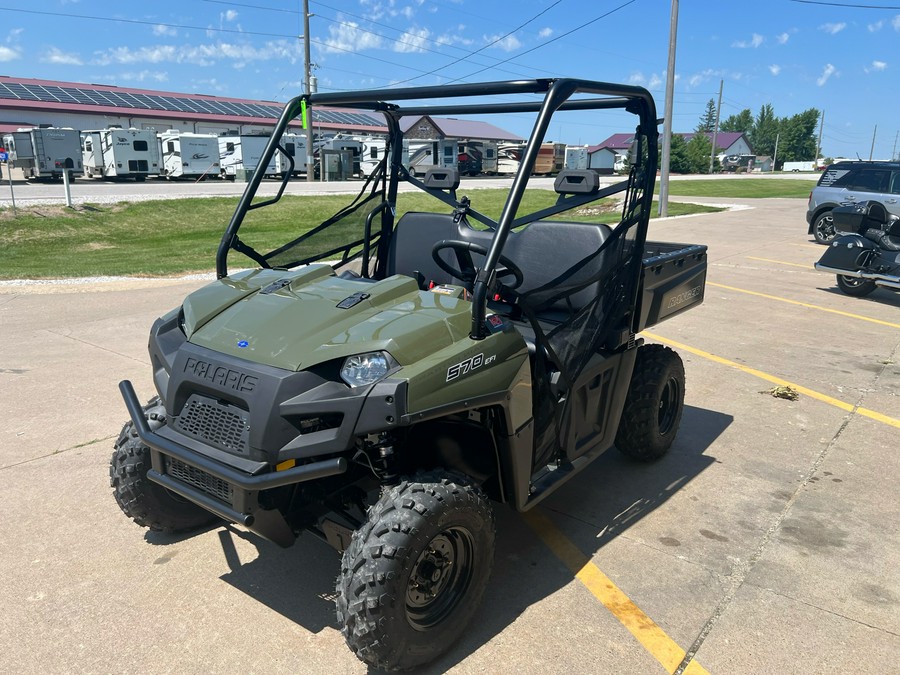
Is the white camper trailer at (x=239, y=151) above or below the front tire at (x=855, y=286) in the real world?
above

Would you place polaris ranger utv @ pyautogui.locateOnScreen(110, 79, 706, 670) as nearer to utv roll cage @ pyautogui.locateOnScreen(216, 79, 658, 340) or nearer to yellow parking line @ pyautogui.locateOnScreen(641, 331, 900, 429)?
utv roll cage @ pyautogui.locateOnScreen(216, 79, 658, 340)

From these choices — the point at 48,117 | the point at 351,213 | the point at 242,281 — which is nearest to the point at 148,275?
the point at 351,213

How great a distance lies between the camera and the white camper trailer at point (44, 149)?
27.4 meters

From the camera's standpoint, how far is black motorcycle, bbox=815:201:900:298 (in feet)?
31.2

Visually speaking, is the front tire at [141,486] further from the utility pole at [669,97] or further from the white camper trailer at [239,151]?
the white camper trailer at [239,151]

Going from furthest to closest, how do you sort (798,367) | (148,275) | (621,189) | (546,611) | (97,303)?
(148,275) → (97,303) → (798,367) → (621,189) → (546,611)

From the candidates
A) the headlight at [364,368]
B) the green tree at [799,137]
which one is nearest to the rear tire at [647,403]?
the headlight at [364,368]

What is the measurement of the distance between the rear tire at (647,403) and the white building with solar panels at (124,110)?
118 feet

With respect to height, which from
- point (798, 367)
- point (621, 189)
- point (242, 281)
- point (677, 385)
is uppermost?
point (621, 189)

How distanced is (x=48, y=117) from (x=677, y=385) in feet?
155

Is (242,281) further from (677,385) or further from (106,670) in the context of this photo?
(677,385)

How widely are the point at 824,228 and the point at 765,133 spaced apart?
12429 centimetres

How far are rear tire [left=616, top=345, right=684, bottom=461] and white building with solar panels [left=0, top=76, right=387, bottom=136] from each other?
35.9 m

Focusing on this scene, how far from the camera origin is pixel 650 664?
274cm
